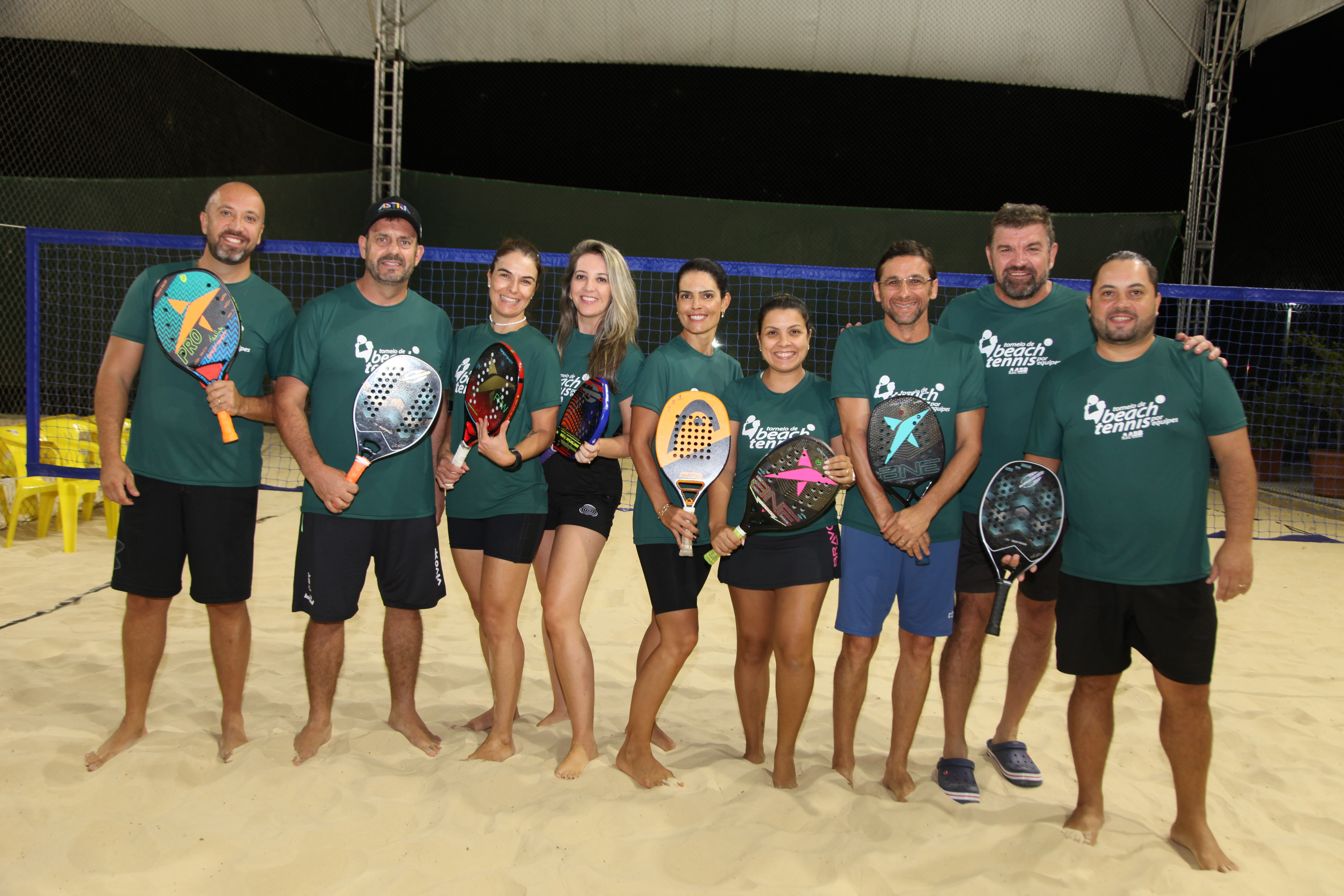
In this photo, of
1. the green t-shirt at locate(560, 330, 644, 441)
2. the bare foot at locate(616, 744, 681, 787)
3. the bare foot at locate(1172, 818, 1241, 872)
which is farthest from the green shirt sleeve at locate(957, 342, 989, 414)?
the bare foot at locate(616, 744, 681, 787)

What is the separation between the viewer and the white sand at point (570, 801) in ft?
7.84

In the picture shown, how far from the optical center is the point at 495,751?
3047 mm

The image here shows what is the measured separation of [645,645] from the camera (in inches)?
131

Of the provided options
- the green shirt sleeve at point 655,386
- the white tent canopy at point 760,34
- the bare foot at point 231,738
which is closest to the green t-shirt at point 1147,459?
the green shirt sleeve at point 655,386

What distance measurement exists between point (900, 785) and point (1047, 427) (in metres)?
1.29

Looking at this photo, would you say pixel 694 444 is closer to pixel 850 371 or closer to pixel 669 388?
pixel 669 388

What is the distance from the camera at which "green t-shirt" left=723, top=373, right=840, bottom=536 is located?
114 inches

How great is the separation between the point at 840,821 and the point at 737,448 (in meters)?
1.23

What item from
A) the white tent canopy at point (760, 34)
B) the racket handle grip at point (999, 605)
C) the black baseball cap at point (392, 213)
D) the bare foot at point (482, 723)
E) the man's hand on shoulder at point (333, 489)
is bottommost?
the bare foot at point (482, 723)

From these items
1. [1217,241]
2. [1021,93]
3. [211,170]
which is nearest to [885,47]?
[1021,93]

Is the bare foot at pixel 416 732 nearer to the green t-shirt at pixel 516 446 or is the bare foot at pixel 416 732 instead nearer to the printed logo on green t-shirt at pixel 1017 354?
the green t-shirt at pixel 516 446

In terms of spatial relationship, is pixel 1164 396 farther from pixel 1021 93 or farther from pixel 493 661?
pixel 1021 93

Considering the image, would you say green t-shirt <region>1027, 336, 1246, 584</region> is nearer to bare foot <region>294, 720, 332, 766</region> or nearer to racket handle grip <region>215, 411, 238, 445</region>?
bare foot <region>294, 720, 332, 766</region>

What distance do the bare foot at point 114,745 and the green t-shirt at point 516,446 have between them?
1.33 meters
